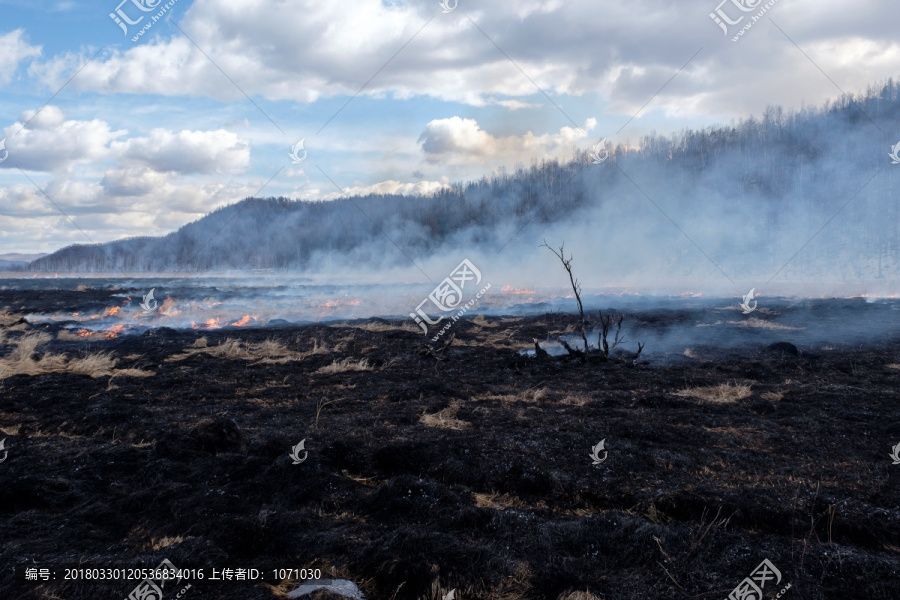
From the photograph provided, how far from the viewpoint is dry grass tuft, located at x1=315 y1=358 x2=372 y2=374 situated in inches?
552

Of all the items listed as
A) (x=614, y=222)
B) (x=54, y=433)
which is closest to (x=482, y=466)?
(x=54, y=433)

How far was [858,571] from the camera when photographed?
3947 millimetres

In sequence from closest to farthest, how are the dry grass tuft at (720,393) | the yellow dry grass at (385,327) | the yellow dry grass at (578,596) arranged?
the yellow dry grass at (578,596), the dry grass tuft at (720,393), the yellow dry grass at (385,327)

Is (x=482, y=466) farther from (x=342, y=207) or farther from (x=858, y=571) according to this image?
(x=342, y=207)

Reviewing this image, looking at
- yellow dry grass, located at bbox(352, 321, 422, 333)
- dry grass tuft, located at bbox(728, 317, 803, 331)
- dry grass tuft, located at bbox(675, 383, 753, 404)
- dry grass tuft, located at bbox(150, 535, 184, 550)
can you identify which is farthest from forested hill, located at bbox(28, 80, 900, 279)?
dry grass tuft, located at bbox(150, 535, 184, 550)

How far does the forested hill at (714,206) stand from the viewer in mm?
56219

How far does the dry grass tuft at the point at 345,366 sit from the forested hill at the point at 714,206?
54.0 meters

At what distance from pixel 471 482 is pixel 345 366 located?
876cm

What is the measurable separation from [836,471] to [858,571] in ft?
8.52

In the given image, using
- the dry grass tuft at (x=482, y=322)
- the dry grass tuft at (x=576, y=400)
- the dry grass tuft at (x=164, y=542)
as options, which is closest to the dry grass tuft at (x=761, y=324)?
the dry grass tuft at (x=482, y=322)

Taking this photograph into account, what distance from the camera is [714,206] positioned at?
65125mm

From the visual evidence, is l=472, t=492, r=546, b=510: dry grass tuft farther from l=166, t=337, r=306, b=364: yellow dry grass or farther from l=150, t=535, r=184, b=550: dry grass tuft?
l=166, t=337, r=306, b=364: yellow dry grass

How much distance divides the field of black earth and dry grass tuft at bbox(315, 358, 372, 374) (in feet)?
4.01

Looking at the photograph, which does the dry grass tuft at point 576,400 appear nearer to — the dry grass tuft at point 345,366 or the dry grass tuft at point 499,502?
the dry grass tuft at point 499,502
